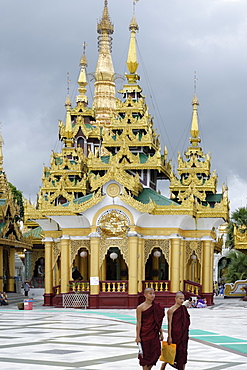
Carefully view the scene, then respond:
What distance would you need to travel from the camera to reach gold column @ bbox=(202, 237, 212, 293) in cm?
3412

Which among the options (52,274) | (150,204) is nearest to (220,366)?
(150,204)

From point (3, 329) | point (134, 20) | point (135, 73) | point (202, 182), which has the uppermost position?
point (134, 20)

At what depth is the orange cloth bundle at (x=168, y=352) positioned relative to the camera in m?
10.8

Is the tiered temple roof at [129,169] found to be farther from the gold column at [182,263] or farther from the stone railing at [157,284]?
the stone railing at [157,284]

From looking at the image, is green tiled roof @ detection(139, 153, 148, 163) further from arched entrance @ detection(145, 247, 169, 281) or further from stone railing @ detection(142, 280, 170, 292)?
stone railing @ detection(142, 280, 170, 292)

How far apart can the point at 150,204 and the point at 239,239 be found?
9.56 meters

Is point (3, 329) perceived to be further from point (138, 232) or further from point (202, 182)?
point (202, 182)

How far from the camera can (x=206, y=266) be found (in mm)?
34281

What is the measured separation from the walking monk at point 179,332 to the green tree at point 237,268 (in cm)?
3399

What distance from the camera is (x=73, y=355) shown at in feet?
45.2

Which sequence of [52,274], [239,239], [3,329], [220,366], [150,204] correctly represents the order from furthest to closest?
[239,239] < [52,274] < [150,204] < [3,329] < [220,366]

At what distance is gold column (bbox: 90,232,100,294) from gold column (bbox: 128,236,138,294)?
134 centimetres

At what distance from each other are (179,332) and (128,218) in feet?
62.9

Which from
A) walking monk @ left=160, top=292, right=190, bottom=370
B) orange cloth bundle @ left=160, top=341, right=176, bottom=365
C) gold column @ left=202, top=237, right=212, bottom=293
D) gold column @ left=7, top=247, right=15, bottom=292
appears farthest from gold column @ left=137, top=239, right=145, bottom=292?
orange cloth bundle @ left=160, top=341, right=176, bottom=365
